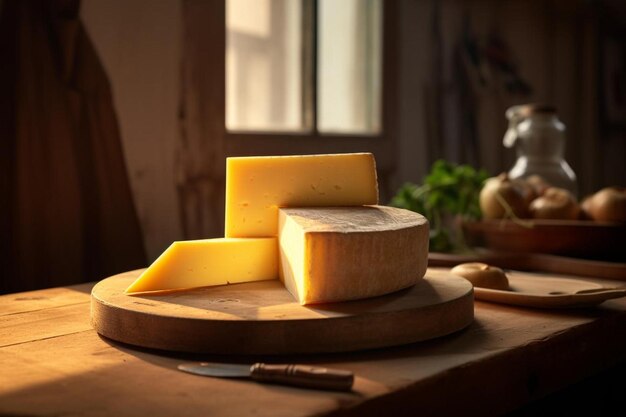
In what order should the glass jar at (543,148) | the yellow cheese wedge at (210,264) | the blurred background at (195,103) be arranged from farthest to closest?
the glass jar at (543,148)
the blurred background at (195,103)
the yellow cheese wedge at (210,264)

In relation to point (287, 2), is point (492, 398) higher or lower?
lower

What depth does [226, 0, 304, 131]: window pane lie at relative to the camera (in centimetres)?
212

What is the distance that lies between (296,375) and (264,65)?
5.16ft

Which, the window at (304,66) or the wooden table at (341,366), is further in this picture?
the window at (304,66)

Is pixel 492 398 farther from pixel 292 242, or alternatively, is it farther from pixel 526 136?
pixel 526 136

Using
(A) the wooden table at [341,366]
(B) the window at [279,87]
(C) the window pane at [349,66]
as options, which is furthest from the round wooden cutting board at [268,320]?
(C) the window pane at [349,66]

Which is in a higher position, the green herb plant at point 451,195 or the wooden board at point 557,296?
the green herb plant at point 451,195

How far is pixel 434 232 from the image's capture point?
1.97m

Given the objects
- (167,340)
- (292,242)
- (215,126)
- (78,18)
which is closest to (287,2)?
(215,126)

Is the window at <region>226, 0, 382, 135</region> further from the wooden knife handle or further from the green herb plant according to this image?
the wooden knife handle

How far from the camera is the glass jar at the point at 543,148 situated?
7.53 ft

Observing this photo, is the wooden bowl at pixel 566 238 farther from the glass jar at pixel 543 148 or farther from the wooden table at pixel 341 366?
the wooden table at pixel 341 366

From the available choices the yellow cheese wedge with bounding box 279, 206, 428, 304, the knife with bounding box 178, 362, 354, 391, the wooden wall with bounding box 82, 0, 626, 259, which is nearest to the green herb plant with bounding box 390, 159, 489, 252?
the wooden wall with bounding box 82, 0, 626, 259

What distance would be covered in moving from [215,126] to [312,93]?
49 centimetres
